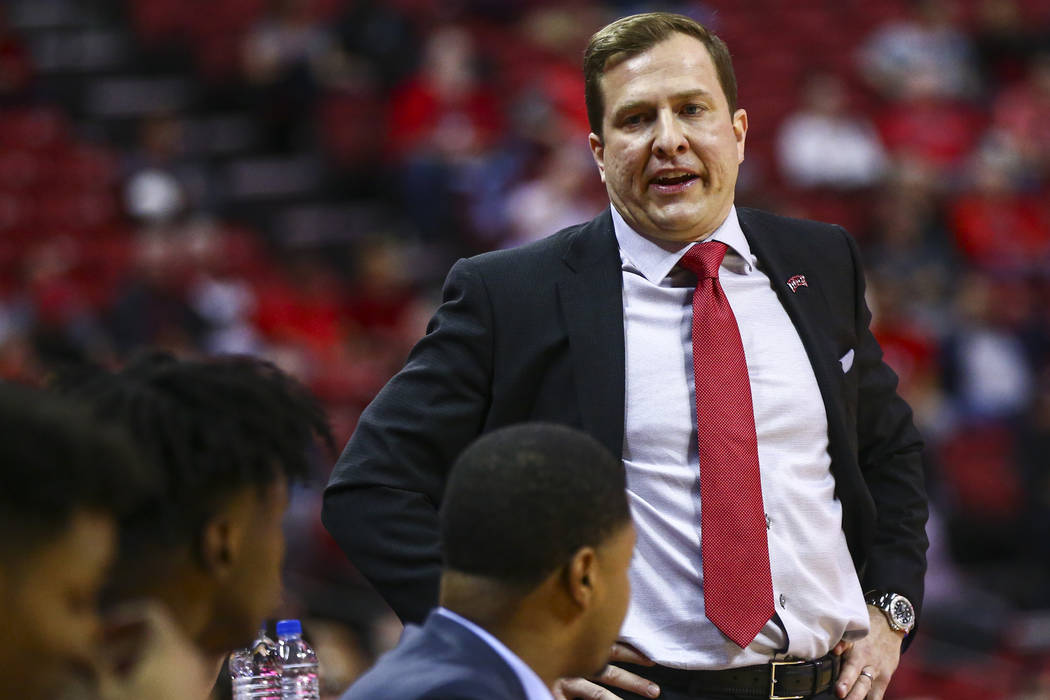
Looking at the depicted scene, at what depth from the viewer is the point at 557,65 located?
1101 cm

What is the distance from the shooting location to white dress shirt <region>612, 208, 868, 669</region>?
260cm

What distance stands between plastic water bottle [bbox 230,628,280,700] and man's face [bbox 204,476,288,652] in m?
0.71

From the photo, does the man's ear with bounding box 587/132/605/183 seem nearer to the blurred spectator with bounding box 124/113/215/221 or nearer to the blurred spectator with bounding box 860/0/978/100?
the blurred spectator with bounding box 124/113/215/221

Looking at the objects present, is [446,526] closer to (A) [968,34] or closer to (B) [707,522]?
(B) [707,522]

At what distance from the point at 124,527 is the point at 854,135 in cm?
918

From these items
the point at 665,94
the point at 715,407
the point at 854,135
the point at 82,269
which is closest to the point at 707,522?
the point at 715,407

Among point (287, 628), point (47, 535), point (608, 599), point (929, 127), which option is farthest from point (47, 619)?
point (929, 127)

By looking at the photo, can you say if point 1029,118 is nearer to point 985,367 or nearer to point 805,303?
point 985,367

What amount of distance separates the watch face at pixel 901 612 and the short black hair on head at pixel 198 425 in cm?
126

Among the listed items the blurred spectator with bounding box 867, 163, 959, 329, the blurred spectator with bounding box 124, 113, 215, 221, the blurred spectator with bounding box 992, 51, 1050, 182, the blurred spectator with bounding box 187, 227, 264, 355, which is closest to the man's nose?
the blurred spectator with bounding box 187, 227, 264, 355

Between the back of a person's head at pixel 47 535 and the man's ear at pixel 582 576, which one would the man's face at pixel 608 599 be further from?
the back of a person's head at pixel 47 535

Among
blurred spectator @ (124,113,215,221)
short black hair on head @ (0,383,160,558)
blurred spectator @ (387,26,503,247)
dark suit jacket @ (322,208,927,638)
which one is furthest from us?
blurred spectator @ (387,26,503,247)

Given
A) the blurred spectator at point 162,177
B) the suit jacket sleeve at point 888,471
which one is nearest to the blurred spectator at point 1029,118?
the blurred spectator at point 162,177

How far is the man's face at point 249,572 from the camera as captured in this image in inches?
75.8
